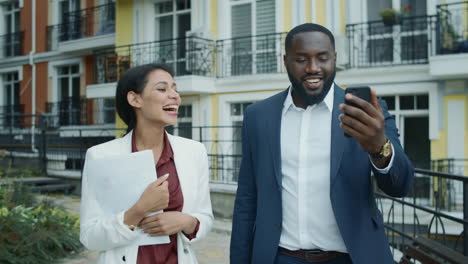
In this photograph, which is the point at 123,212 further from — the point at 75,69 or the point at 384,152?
the point at 75,69

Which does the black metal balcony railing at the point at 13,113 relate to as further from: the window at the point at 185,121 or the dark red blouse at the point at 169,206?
the dark red blouse at the point at 169,206

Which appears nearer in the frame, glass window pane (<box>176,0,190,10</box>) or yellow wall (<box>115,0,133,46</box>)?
glass window pane (<box>176,0,190,10</box>)

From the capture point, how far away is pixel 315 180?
232cm

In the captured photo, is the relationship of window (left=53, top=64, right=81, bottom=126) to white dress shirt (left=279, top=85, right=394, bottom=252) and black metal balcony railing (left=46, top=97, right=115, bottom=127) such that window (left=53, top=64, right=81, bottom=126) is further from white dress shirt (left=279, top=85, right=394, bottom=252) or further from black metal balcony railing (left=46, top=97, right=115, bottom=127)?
white dress shirt (left=279, top=85, right=394, bottom=252)

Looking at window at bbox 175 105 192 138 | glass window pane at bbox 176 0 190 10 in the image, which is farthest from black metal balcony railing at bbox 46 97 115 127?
glass window pane at bbox 176 0 190 10

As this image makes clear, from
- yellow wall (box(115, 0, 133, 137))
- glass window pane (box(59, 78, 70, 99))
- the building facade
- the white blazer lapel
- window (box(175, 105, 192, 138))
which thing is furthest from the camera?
glass window pane (box(59, 78, 70, 99))

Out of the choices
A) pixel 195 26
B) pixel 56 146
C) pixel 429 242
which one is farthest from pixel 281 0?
pixel 429 242

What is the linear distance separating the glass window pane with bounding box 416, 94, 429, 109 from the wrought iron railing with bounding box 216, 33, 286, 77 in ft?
11.7

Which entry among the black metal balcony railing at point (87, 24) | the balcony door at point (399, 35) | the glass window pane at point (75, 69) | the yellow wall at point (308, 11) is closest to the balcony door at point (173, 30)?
the black metal balcony railing at point (87, 24)

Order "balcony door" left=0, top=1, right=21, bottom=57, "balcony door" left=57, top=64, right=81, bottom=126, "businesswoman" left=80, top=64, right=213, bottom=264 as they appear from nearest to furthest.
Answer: "businesswoman" left=80, top=64, right=213, bottom=264, "balcony door" left=57, top=64, right=81, bottom=126, "balcony door" left=0, top=1, right=21, bottom=57

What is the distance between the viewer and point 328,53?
231cm

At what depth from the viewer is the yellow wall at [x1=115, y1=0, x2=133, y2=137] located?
1611 cm

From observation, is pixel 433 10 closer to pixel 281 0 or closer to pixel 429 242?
pixel 281 0

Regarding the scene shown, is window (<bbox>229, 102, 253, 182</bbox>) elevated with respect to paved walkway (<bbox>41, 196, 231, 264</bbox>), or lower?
elevated
